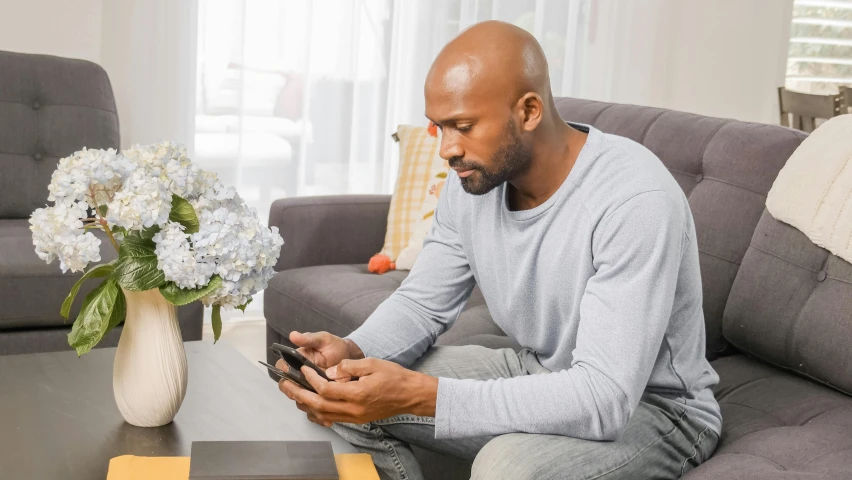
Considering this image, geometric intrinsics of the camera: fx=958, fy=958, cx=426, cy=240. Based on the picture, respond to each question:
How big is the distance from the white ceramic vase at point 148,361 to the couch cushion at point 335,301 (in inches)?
26.5

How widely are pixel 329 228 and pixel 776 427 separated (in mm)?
1422

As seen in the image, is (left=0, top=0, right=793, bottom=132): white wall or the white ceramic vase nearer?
the white ceramic vase

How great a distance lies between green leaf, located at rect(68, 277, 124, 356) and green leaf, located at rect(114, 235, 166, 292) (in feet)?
0.12

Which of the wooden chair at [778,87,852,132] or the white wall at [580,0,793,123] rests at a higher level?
the white wall at [580,0,793,123]

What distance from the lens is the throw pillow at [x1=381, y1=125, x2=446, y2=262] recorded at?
2.62 metres

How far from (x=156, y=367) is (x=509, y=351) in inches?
24.0

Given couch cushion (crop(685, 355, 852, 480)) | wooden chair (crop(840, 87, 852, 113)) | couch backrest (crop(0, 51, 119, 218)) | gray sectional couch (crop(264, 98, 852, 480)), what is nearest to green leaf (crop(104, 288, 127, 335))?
gray sectional couch (crop(264, 98, 852, 480))

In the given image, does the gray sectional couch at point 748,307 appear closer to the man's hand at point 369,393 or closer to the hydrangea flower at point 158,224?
the man's hand at point 369,393

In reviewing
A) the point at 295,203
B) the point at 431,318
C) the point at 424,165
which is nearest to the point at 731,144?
the point at 431,318

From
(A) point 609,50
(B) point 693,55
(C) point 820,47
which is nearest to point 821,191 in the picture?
(A) point 609,50

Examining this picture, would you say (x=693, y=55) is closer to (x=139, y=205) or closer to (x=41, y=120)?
(x=41, y=120)

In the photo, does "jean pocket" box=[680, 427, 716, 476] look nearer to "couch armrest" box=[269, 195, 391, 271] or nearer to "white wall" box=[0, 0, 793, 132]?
"couch armrest" box=[269, 195, 391, 271]

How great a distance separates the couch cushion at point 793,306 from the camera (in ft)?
5.48

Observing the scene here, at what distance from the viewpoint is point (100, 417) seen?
4.82 ft
